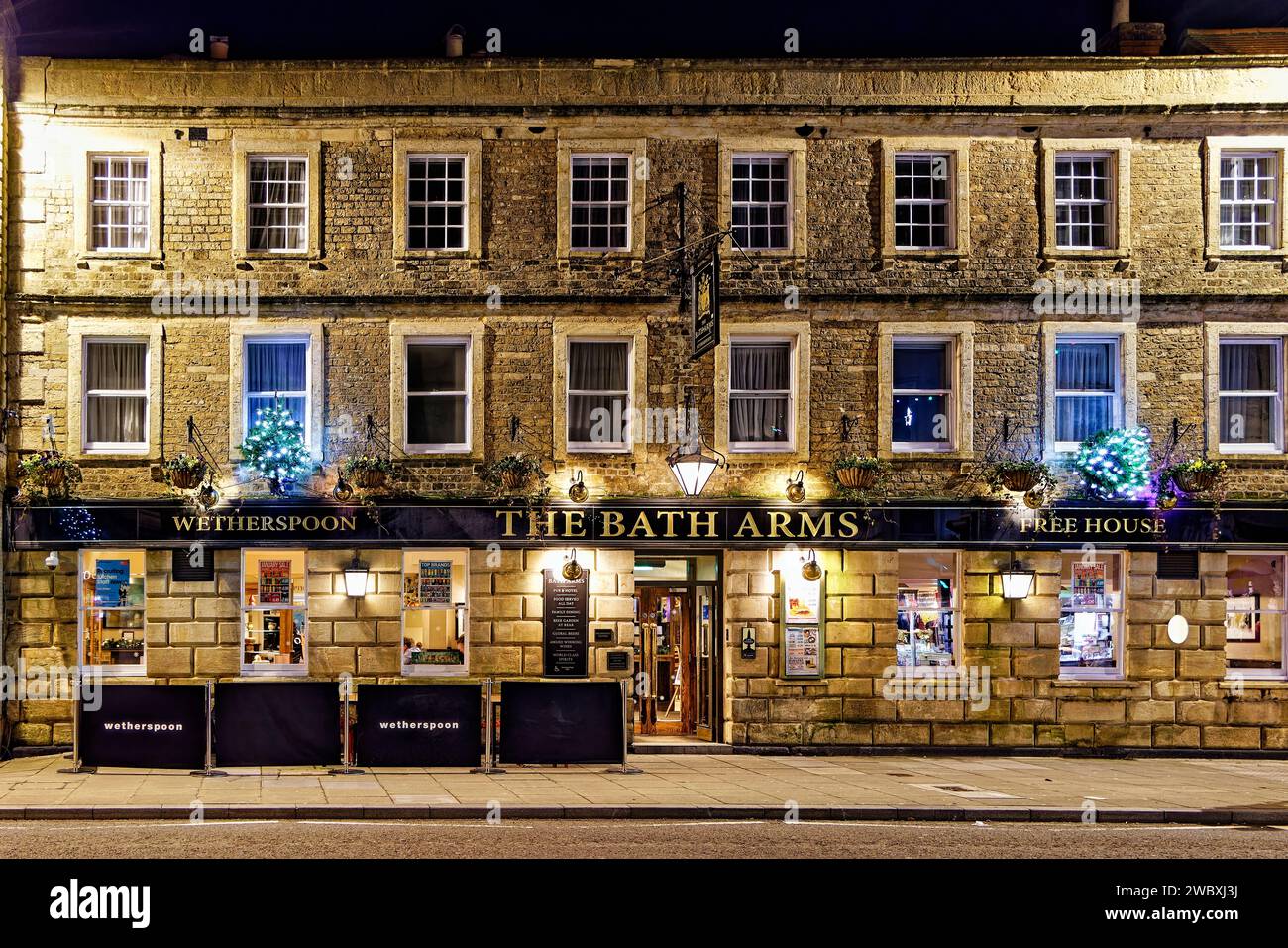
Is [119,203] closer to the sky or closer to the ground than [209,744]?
closer to the sky

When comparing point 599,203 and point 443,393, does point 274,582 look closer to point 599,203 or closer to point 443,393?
point 443,393

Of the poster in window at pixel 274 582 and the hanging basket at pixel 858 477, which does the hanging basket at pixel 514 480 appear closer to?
the poster in window at pixel 274 582

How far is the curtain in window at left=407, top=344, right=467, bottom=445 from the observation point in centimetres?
2003

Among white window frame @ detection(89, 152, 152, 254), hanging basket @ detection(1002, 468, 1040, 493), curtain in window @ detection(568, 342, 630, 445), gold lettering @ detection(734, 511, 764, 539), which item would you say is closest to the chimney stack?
hanging basket @ detection(1002, 468, 1040, 493)

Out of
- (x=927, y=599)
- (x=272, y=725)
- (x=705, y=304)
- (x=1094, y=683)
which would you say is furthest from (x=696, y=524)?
(x=272, y=725)

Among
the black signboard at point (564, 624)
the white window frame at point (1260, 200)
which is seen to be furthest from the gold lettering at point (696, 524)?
the white window frame at point (1260, 200)

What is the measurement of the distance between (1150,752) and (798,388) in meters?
8.14

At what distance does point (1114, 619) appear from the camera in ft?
66.2

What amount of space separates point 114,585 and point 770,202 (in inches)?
483

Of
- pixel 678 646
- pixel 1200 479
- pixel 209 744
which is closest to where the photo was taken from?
pixel 209 744

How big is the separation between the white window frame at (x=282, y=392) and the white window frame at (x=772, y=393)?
22.1 feet

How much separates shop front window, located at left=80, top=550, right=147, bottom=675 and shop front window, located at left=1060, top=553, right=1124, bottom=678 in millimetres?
14889

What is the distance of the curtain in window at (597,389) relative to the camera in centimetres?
2002

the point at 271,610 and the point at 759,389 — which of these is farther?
the point at 759,389
